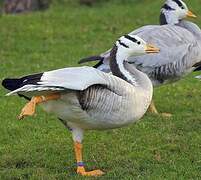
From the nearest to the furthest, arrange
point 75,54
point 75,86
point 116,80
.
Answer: point 75,86 < point 116,80 < point 75,54

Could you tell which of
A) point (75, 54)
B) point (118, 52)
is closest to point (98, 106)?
point (118, 52)

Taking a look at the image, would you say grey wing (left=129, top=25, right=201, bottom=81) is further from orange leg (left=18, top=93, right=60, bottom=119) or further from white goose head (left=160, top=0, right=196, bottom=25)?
orange leg (left=18, top=93, right=60, bottom=119)

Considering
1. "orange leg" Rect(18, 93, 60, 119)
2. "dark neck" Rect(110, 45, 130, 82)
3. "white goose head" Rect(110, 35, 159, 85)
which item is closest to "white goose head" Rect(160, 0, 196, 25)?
"white goose head" Rect(110, 35, 159, 85)

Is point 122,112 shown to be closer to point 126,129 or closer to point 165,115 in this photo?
point 126,129

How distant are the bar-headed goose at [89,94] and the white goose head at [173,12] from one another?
11.4 ft

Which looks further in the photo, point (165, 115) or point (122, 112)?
point (165, 115)

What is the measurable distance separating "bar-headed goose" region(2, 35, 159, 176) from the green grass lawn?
0.46 m

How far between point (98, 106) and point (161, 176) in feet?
2.99

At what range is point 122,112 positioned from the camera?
22.0ft

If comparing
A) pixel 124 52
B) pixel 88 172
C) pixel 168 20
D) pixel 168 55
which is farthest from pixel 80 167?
pixel 168 20

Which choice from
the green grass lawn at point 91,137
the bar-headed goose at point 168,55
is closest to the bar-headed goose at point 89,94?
the green grass lawn at point 91,137

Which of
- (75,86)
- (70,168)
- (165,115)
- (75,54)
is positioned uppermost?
(75,86)

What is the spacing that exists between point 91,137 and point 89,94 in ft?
6.38

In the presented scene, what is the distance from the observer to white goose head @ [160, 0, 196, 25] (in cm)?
1041
